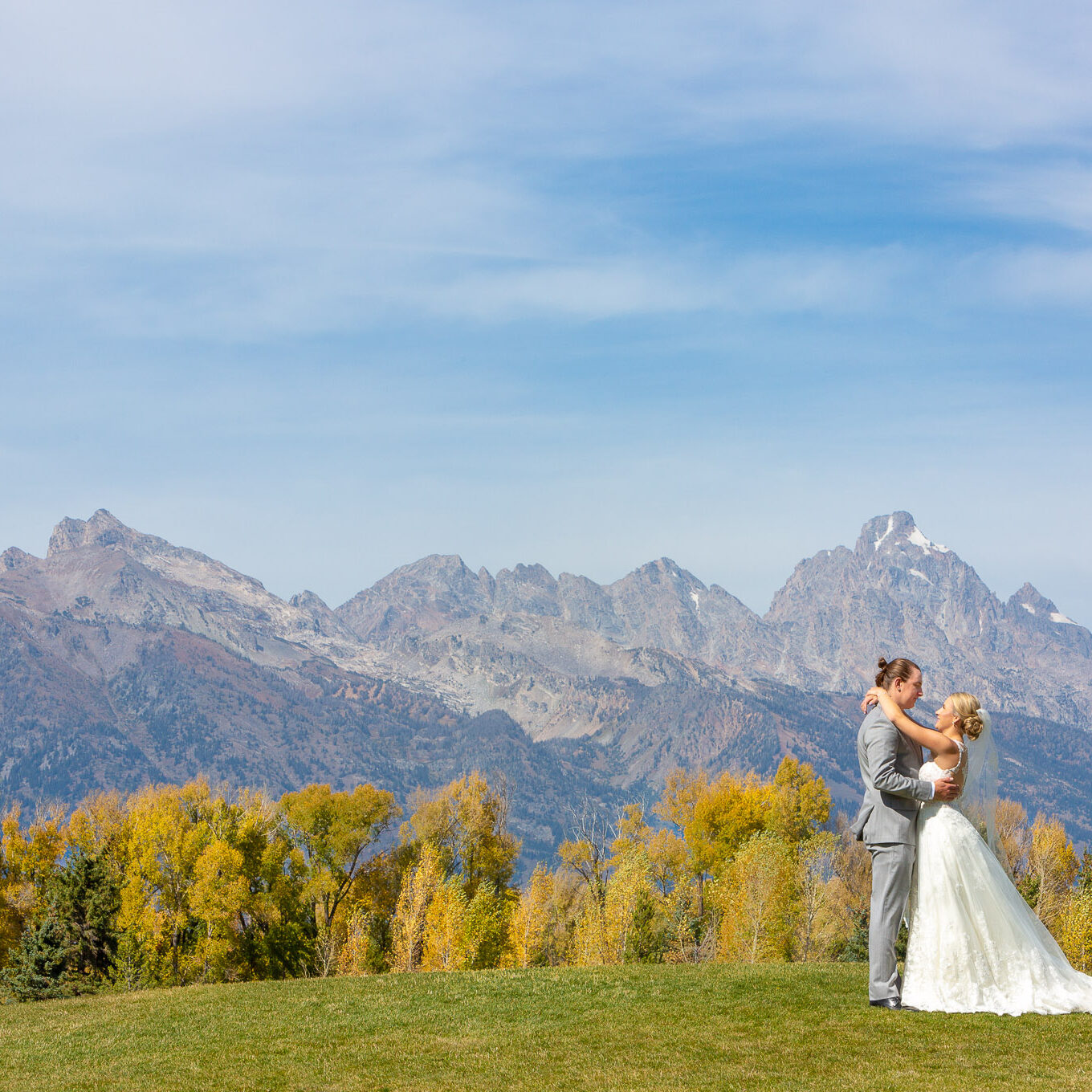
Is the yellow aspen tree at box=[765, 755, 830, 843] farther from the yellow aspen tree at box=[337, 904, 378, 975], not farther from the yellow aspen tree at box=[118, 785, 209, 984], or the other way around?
the yellow aspen tree at box=[118, 785, 209, 984]

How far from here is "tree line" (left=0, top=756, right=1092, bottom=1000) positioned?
50.2 metres

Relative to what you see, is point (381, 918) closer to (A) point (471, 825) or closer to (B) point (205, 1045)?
(A) point (471, 825)

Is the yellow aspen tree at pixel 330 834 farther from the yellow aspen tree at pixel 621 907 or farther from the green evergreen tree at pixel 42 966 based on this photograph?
the yellow aspen tree at pixel 621 907

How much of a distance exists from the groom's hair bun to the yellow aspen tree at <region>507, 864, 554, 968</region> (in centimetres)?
4575

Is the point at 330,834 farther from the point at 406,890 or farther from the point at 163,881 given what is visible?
the point at 163,881

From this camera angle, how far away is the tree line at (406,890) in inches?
1977

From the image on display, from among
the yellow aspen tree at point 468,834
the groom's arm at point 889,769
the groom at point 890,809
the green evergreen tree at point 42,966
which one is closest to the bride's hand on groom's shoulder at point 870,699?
the groom at point 890,809

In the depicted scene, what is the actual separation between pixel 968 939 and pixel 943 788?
7.00ft

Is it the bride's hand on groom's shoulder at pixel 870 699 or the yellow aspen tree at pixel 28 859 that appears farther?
the yellow aspen tree at pixel 28 859

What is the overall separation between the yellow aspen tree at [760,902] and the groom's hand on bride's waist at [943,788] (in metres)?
41.9

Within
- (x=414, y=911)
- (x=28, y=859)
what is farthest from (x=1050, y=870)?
(x=28, y=859)

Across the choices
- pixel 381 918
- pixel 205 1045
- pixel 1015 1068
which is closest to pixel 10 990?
pixel 381 918

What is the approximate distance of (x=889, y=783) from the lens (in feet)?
46.7

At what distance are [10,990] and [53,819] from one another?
27.6 metres
